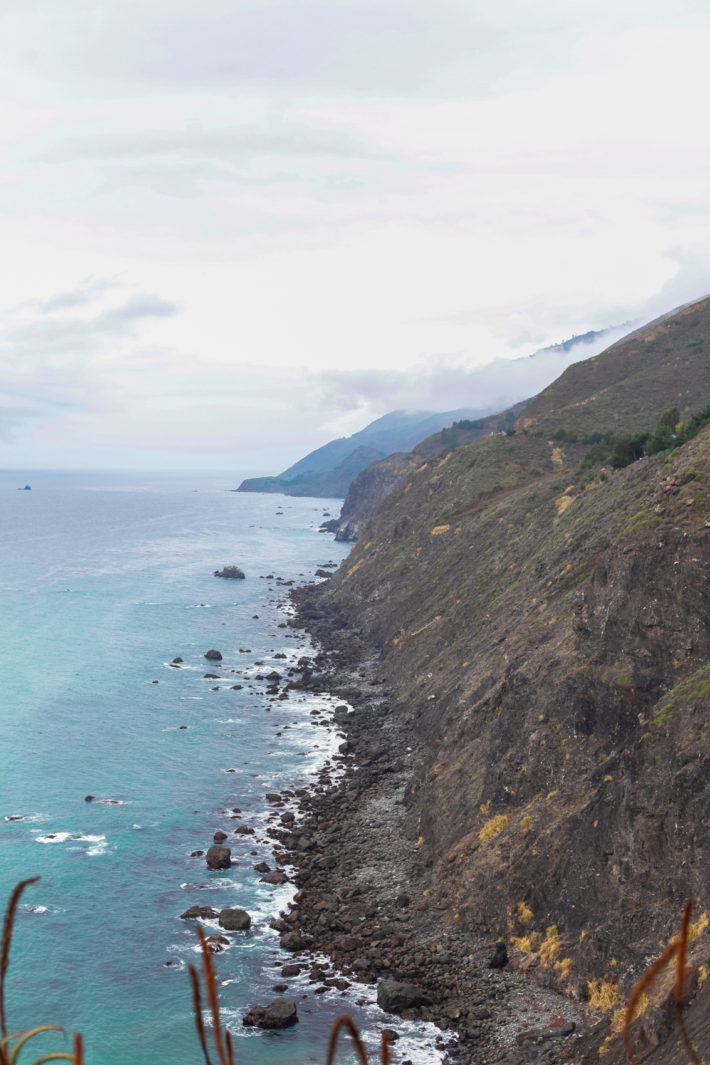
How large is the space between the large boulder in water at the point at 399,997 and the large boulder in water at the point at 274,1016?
3726 millimetres

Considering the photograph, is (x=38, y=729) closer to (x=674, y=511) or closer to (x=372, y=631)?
(x=372, y=631)

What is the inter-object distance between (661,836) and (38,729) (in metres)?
55.4

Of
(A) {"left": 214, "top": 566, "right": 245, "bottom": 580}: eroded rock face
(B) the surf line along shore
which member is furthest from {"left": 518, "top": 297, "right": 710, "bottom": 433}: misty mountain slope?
(B) the surf line along shore

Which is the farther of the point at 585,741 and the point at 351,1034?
the point at 585,741

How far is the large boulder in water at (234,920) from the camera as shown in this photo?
126 ft

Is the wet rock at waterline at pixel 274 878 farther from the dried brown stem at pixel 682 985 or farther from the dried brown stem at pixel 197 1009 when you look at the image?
the dried brown stem at pixel 682 985

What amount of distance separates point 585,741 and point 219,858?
22.7 meters

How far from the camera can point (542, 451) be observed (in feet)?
332

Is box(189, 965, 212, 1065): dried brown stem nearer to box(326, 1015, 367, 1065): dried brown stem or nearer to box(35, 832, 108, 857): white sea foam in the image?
box(326, 1015, 367, 1065): dried brown stem

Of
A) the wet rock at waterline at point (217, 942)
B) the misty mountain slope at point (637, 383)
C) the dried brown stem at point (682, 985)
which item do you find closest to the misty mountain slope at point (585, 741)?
the wet rock at waterline at point (217, 942)

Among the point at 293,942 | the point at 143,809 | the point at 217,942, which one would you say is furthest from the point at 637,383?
the point at 217,942

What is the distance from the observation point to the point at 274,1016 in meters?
31.5

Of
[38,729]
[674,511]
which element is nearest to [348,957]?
Answer: [674,511]

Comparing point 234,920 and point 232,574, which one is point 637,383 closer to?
point 232,574
